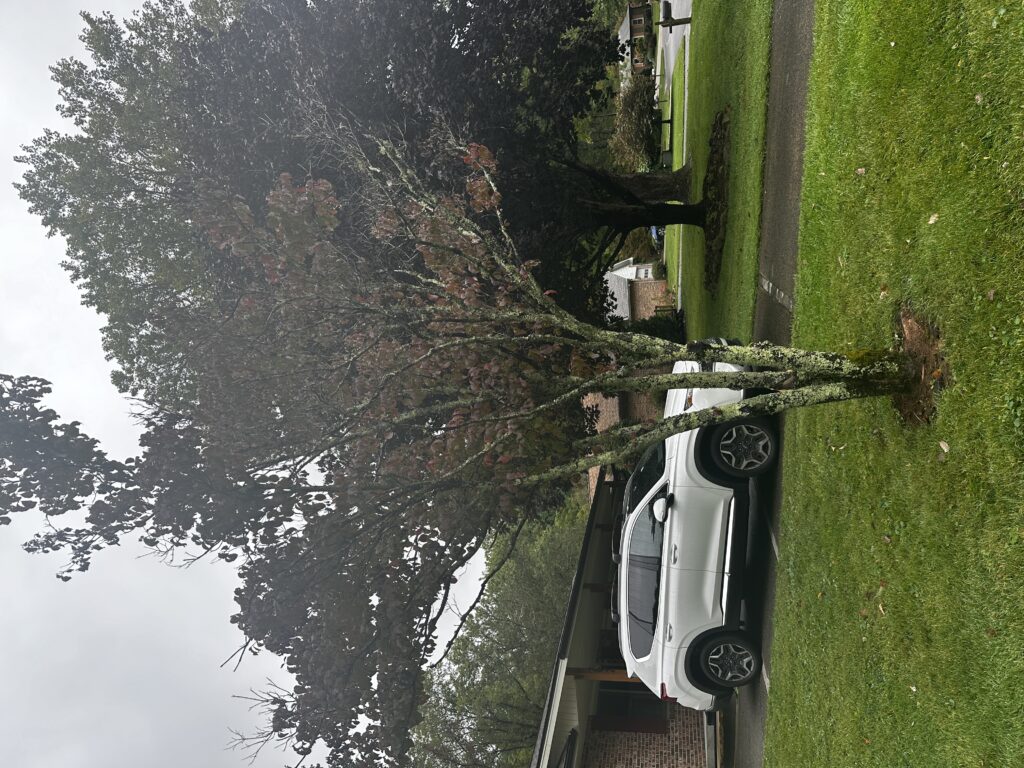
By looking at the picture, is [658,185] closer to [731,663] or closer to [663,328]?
[663,328]

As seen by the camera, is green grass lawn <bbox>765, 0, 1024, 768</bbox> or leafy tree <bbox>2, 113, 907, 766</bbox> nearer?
green grass lawn <bbox>765, 0, 1024, 768</bbox>

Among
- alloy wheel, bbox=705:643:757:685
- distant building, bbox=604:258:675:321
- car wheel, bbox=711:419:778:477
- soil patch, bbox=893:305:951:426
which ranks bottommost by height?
distant building, bbox=604:258:675:321

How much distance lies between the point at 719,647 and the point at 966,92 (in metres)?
6.53

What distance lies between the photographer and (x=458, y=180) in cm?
1048

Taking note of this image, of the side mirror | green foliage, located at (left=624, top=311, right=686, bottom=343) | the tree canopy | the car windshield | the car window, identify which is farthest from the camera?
green foliage, located at (left=624, top=311, right=686, bottom=343)

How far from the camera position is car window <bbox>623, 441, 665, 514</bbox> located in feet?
29.5

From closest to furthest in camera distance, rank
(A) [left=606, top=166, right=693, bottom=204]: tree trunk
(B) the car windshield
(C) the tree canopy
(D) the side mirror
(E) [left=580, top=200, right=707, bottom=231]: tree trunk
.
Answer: (C) the tree canopy < (D) the side mirror < (B) the car windshield < (E) [left=580, top=200, right=707, bottom=231]: tree trunk < (A) [left=606, top=166, right=693, bottom=204]: tree trunk

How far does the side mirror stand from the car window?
38 cm

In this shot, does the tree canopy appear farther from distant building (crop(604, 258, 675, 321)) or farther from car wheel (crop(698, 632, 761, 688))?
distant building (crop(604, 258, 675, 321))

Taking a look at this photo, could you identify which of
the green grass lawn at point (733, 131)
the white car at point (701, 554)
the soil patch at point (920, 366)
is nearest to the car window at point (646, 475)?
the white car at point (701, 554)

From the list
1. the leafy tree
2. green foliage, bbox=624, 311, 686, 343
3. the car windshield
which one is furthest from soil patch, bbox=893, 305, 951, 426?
green foliage, bbox=624, 311, 686, 343

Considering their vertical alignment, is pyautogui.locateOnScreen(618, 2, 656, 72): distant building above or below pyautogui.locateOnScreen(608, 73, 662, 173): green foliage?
above

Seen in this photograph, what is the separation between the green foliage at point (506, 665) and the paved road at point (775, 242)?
13981mm

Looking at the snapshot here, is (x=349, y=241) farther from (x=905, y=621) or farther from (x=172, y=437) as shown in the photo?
(x=905, y=621)
